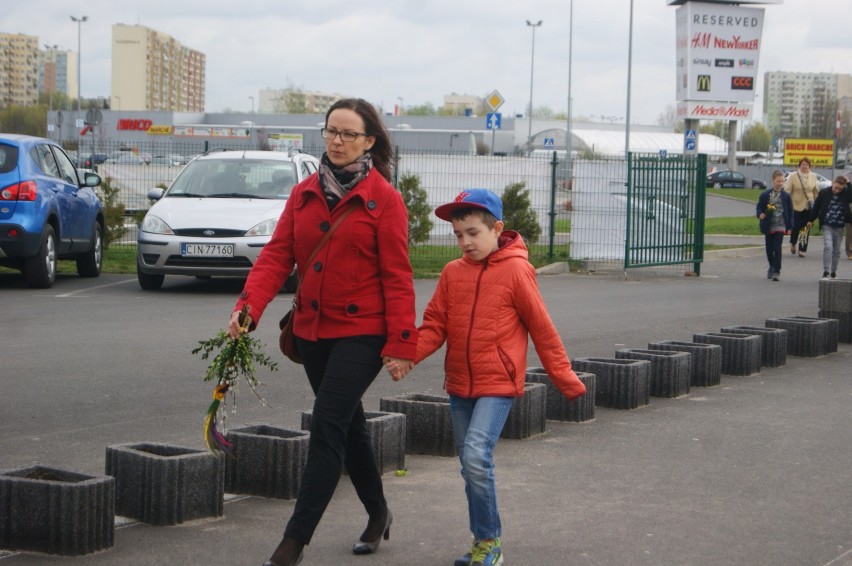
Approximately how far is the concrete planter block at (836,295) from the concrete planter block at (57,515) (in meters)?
9.62

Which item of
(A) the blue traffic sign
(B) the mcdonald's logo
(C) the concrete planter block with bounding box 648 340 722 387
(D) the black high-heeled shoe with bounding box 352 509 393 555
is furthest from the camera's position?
(B) the mcdonald's logo

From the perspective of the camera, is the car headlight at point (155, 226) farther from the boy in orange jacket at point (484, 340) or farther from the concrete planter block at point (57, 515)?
the boy in orange jacket at point (484, 340)

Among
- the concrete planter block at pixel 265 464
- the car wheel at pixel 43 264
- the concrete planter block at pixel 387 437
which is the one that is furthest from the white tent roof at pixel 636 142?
the concrete planter block at pixel 265 464

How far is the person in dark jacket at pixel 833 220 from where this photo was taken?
18750mm

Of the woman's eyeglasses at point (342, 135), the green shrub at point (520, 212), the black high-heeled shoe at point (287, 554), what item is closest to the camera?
the black high-heeled shoe at point (287, 554)

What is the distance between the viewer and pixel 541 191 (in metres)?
22.5

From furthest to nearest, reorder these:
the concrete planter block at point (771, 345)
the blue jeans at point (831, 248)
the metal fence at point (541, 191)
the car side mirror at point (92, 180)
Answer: the metal fence at point (541, 191) < the blue jeans at point (831, 248) < the car side mirror at point (92, 180) < the concrete planter block at point (771, 345)

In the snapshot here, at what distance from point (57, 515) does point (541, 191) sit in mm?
18297

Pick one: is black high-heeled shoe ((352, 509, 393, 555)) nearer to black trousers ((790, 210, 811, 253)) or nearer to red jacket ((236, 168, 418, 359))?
red jacket ((236, 168, 418, 359))

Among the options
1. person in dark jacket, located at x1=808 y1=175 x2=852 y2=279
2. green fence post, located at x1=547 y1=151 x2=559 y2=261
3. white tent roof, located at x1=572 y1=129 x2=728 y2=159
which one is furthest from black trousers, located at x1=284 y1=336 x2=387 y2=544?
white tent roof, located at x1=572 y1=129 x2=728 y2=159

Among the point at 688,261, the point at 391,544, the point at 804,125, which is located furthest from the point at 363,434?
the point at 804,125

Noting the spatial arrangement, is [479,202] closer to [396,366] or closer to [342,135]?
[342,135]

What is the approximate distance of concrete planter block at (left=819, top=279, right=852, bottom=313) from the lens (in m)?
12.8

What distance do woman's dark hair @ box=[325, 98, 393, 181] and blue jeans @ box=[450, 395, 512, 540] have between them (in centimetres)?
98
